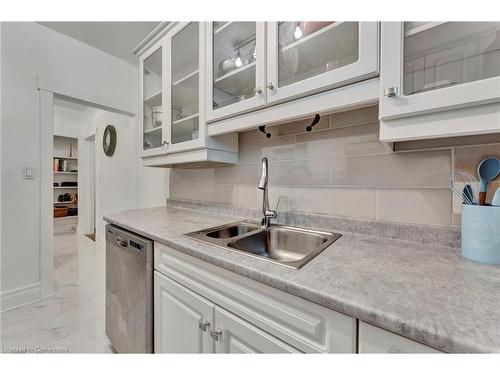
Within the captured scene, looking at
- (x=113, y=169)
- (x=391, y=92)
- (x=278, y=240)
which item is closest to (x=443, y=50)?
(x=391, y=92)

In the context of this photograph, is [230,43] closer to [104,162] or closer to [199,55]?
[199,55]

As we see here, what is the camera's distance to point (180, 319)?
2.85ft

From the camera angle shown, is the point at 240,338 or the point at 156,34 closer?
the point at 240,338

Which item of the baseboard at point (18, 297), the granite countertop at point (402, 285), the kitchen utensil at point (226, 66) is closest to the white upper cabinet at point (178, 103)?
the kitchen utensil at point (226, 66)

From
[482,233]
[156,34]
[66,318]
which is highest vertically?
[156,34]

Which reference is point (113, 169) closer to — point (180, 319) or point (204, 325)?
point (180, 319)

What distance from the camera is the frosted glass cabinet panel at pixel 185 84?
4.51 ft

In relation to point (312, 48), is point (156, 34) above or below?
above

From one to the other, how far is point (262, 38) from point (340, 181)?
754mm

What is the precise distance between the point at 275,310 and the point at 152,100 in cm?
178

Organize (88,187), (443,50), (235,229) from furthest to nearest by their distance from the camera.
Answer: (88,187)
(235,229)
(443,50)

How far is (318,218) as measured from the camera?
1.09m

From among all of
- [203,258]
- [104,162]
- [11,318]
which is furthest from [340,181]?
[104,162]

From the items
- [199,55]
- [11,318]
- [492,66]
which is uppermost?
[199,55]
